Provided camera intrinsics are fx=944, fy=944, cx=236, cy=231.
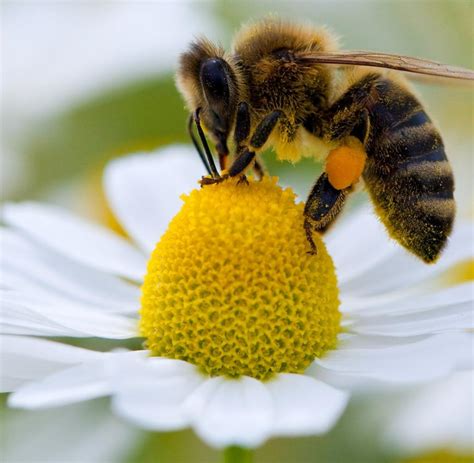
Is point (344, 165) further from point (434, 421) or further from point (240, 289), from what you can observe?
point (434, 421)

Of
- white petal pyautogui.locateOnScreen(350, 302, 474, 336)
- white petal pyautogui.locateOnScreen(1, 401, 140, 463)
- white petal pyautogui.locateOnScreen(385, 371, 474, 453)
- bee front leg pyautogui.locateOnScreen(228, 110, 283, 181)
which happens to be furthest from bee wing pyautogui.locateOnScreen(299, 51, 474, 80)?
white petal pyautogui.locateOnScreen(1, 401, 140, 463)

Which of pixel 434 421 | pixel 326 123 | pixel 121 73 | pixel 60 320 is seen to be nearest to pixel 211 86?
pixel 326 123

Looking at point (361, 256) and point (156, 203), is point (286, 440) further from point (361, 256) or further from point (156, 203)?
point (156, 203)

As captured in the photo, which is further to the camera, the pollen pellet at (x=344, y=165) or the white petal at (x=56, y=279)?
the white petal at (x=56, y=279)

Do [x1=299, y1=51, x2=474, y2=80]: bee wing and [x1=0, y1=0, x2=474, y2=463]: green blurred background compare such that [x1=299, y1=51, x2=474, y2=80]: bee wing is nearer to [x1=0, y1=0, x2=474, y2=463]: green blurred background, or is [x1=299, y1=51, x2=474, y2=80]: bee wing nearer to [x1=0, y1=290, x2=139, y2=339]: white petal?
[x1=0, y1=290, x2=139, y2=339]: white petal

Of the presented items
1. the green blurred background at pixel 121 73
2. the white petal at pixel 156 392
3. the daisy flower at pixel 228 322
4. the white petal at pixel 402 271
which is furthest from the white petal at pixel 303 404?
the green blurred background at pixel 121 73

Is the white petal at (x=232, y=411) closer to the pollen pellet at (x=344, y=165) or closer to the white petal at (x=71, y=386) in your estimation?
the white petal at (x=71, y=386)
